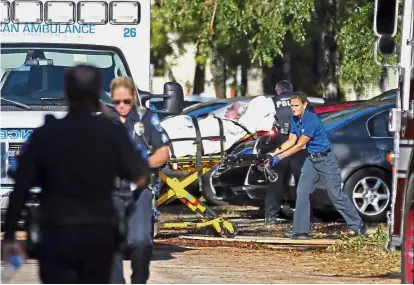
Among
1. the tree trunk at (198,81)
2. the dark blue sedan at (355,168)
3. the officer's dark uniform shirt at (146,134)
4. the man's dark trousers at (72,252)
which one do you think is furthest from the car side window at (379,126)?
the tree trunk at (198,81)

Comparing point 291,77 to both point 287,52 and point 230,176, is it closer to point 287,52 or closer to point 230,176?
point 287,52

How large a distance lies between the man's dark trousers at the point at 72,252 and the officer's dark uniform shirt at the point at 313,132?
7438 mm

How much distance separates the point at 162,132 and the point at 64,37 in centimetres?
566

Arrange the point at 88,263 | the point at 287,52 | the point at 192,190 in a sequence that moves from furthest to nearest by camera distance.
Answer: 1. the point at 287,52
2. the point at 192,190
3. the point at 88,263

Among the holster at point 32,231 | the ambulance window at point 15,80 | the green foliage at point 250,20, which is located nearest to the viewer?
the holster at point 32,231

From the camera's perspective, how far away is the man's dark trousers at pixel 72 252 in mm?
6613

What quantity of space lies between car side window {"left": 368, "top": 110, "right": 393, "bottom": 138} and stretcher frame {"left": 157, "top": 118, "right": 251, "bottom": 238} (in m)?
2.54

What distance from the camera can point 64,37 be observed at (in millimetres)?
14625

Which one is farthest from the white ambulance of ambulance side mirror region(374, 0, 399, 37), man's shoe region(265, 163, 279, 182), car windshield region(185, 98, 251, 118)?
car windshield region(185, 98, 251, 118)

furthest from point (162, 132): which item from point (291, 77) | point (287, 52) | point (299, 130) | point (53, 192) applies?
point (291, 77)

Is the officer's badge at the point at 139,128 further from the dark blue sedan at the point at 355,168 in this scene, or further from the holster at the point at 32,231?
the dark blue sedan at the point at 355,168

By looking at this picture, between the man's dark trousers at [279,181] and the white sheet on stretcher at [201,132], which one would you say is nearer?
the white sheet on stretcher at [201,132]

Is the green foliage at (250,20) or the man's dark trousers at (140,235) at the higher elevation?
the green foliage at (250,20)

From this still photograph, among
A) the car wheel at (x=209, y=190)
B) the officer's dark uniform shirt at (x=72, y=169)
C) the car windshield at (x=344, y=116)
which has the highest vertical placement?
the car windshield at (x=344, y=116)
